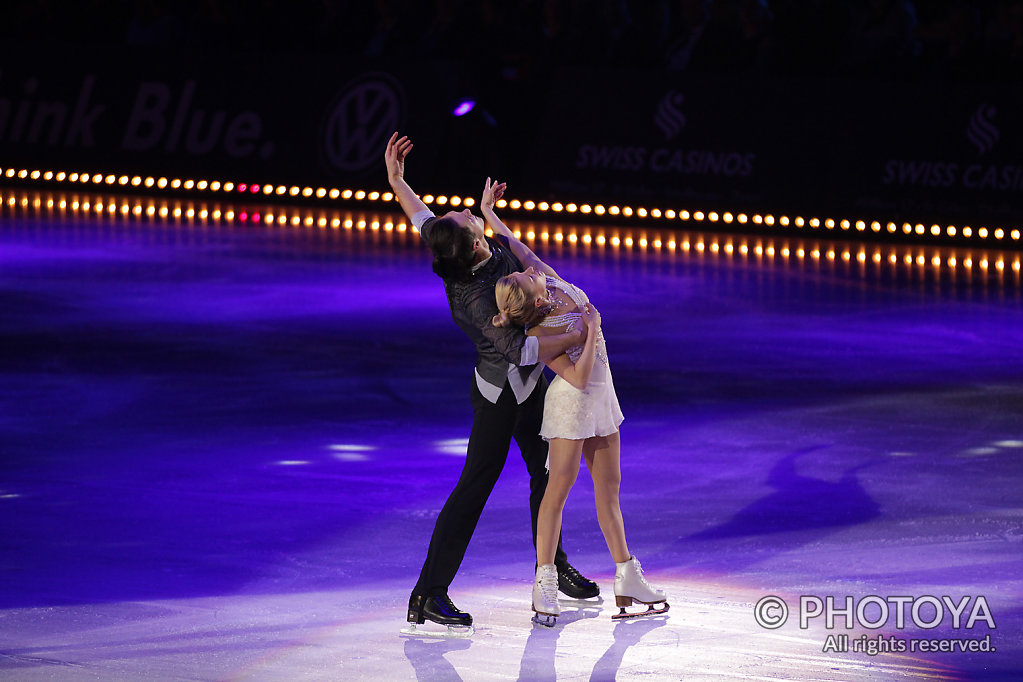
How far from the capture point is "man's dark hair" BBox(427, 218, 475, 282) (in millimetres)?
5438

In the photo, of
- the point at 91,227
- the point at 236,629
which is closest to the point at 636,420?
the point at 236,629

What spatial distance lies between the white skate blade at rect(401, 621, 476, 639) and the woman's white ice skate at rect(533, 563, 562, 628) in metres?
0.23

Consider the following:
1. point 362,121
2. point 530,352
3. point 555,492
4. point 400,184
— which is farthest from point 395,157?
point 362,121

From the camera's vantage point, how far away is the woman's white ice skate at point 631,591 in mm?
5738

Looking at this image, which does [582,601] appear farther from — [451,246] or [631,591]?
[451,246]

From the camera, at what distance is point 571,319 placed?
17.9 ft

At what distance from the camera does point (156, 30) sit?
69.6 feet

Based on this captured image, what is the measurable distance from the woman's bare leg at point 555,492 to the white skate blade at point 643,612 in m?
0.30

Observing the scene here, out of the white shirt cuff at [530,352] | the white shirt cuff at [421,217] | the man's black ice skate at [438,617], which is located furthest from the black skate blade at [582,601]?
the white shirt cuff at [421,217]

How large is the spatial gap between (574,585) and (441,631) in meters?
0.59

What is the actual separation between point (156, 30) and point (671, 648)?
1731 cm

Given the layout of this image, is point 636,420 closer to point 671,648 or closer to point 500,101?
point 671,648

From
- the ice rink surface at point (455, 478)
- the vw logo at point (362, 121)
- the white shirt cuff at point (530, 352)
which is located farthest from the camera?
the vw logo at point (362, 121)

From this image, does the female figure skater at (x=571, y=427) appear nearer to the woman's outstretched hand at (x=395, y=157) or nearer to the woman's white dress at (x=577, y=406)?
the woman's white dress at (x=577, y=406)
